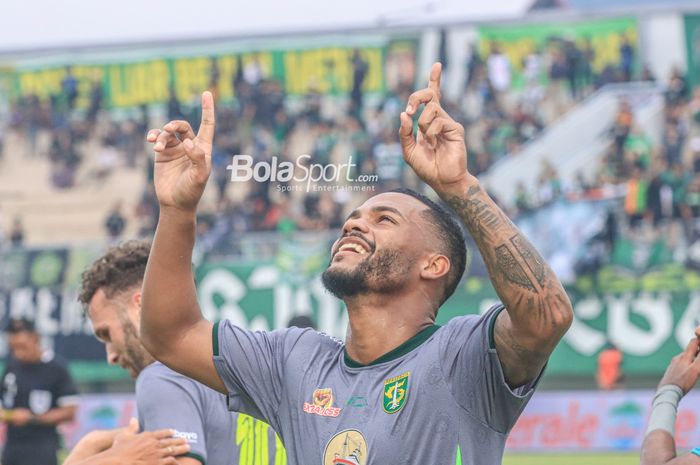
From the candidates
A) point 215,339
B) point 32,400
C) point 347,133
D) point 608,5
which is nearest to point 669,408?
point 215,339

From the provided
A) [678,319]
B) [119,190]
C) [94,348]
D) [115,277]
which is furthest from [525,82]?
[115,277]

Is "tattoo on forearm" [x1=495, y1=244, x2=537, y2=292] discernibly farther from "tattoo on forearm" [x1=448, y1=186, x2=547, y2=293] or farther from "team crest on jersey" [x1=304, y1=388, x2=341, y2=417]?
"team crest on jersey" [x1=304, y1=388, x2=341, y2=417]

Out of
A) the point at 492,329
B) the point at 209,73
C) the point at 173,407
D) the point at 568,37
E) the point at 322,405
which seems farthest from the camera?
the point at 209,73

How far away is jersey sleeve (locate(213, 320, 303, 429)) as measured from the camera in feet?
12.5

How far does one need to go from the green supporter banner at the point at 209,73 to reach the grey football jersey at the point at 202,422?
23.2 metres

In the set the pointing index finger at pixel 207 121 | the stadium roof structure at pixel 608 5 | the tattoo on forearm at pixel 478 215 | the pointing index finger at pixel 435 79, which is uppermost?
the stadium roof structure at pixel 608 5

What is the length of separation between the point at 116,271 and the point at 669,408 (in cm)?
225

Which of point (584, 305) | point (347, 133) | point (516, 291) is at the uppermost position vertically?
point (347, 133)

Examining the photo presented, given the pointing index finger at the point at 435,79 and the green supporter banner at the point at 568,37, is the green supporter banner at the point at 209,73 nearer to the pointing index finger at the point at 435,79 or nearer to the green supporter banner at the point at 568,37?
the green supporter banner at the point at 568,37

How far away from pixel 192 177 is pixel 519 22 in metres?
24.8

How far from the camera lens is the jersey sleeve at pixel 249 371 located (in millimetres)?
3805

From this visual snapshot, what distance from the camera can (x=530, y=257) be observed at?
3.44 metres

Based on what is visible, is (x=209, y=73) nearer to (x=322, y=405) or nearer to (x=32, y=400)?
(x=32, y=400)

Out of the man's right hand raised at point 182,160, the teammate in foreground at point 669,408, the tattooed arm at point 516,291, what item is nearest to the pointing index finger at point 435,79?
the tattooed arm at point 516,291
